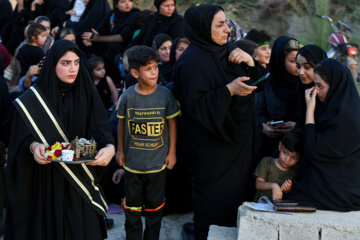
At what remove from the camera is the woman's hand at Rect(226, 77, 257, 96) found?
2943 millimetres

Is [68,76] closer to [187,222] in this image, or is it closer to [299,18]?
[187,222]

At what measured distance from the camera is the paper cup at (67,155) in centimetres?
269

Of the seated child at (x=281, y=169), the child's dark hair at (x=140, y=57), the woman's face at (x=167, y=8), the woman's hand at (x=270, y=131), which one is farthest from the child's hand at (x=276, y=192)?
the woman's face at (x=167, y=8)

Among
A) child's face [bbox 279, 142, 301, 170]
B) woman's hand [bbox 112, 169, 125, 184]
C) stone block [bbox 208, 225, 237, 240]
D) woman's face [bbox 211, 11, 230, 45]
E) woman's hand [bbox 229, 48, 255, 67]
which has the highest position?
woman's face [bbox 211, 11, 230, 45]

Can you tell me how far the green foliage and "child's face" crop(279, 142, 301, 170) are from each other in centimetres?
485

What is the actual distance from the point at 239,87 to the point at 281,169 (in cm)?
90

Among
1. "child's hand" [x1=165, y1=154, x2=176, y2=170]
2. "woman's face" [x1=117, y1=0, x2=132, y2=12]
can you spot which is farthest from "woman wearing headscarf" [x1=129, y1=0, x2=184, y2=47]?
"child's hand" [x1=165, y1=154, x2=176, y2=170]

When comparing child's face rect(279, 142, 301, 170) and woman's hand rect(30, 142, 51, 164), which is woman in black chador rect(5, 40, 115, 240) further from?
child's face rect(279, 142, 301, 170)

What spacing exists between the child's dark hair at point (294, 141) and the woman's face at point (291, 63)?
77cm

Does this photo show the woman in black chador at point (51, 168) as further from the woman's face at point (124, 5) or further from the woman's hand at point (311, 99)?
the woman's face at point (124, 5)

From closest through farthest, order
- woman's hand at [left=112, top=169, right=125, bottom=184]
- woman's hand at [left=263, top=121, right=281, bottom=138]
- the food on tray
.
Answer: the food on tray → woman's hand at [left=263, top=121, right=281, bottom=138] → woman's hand at [left=112, top=169, right=125, bottom=184]

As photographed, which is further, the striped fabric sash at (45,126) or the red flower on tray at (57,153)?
the striped fabric sash at (45,126)

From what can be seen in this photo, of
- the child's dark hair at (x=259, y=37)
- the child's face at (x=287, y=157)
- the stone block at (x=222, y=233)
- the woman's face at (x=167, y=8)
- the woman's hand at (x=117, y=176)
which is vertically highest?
the woman's face at (x=167, y=8)

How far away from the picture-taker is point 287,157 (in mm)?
3340
